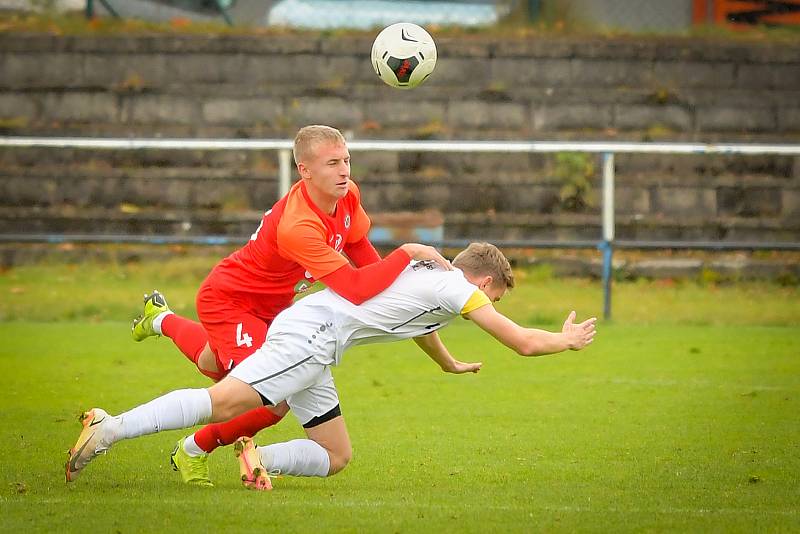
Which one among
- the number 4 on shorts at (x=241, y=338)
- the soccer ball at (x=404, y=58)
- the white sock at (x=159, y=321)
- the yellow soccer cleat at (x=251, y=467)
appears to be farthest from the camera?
the soccer ball at (x=404, y=58)

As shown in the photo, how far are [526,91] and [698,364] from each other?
22.7 ft

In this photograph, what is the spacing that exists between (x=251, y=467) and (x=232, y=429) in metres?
0.26

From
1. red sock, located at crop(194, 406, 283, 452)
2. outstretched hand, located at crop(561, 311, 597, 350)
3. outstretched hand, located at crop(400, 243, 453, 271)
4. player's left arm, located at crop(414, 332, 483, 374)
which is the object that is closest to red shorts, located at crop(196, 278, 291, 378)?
red sock, located at crop(194, 406, 283, 452)

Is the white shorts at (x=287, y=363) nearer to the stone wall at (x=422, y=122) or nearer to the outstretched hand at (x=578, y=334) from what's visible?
the outstretched hand at (x=578, y=334)

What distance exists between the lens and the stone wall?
15.9 m

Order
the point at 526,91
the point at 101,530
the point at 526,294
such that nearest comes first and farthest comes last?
the point at 101,530
the point at 526,294
the point at 526,91

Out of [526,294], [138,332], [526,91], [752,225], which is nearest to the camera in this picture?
[138,332]

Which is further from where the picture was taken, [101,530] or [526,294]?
[526,294]

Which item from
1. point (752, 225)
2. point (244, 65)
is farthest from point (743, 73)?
point (244, 65)

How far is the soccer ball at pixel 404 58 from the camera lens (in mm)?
8273

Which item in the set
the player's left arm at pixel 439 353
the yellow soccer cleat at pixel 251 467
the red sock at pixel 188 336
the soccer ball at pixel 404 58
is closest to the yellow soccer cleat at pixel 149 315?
the red sock at pixel 188 336

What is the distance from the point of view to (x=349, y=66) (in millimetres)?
17094

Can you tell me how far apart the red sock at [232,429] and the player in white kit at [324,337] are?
19cm

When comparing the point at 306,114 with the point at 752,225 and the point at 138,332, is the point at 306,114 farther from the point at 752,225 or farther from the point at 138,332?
the point at 138,332
